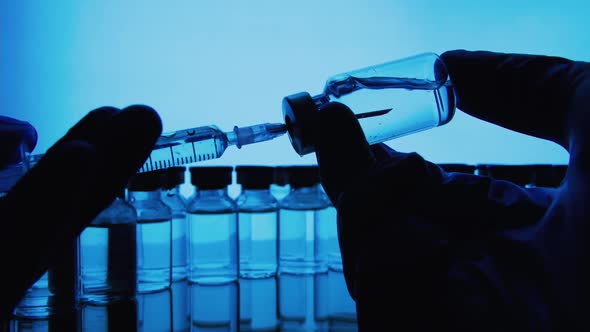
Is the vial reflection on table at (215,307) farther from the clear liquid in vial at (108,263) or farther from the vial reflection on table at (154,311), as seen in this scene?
the clear liquid in vial at (108,263)

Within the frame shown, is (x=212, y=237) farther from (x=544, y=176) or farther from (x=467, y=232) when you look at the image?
(x=544, y=176)

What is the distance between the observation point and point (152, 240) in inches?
52.9

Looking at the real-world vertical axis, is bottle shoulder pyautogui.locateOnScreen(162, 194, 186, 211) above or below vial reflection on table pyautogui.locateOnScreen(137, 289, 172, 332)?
above

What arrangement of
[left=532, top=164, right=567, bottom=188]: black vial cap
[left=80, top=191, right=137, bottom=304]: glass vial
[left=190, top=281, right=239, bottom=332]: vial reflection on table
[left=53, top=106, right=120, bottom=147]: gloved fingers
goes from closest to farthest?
[left=53, top=106, right=120, bottom=147]: gloved fingers
[left=80, top=191, right=137, bottom=304]: glass vial
[left=190, top=281, right=239, bottom=332]: vial reflection on table
[left=532, top=164, right=567, bottom=188]: black vial cap

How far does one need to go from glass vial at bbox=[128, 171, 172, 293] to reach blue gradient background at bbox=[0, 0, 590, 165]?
27 cm

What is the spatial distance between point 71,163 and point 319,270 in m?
0.98

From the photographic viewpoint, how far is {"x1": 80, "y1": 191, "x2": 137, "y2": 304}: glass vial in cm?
114

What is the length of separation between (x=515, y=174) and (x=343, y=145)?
0.80 m

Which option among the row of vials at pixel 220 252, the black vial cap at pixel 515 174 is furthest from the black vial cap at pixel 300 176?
the black vial cap at pixel 515 174

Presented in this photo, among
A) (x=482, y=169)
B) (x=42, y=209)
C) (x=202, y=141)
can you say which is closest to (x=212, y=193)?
(x=202, y=141)

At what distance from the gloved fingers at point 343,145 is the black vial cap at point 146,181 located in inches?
20.2

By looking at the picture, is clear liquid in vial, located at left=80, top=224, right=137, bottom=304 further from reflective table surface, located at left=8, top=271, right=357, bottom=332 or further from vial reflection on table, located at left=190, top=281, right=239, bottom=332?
vial reflection on table, located at left=190, top=281, right=239, bottom=332

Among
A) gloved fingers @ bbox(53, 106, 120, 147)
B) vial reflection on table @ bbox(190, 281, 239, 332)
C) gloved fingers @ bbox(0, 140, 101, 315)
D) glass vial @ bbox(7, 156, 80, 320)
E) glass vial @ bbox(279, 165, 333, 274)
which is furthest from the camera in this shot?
glass vial @ bbox(279, 165, 333, 274)

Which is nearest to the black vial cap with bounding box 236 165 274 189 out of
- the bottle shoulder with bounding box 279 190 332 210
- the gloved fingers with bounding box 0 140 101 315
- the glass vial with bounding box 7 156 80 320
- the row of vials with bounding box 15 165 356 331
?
the row of vials with bounding box 15 165 356 331
